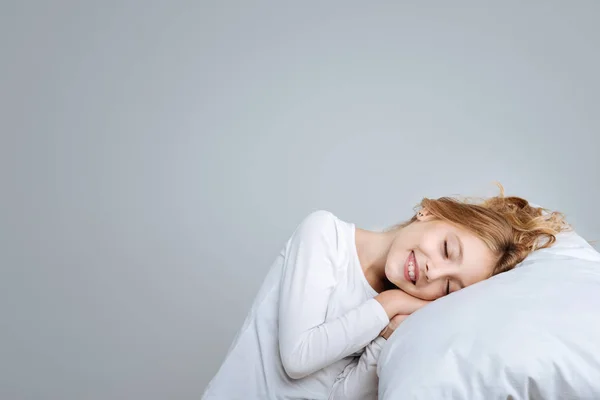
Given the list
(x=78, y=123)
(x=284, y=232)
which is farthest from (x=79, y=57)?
(x=284, y=232)

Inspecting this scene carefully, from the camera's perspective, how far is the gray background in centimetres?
330

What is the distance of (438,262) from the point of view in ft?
5.69

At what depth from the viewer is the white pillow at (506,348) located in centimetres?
124

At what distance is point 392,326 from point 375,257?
0.29m

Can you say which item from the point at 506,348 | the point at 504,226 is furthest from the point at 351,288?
the point at 506,348

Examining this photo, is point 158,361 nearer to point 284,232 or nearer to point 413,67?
point 284,232

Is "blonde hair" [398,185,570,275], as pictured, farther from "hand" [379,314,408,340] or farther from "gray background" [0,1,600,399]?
"gray background" [0,1,600,399]

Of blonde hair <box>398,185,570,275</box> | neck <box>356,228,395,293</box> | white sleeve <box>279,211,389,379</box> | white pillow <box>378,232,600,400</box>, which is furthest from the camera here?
neck <box>356,228,395,293</box>

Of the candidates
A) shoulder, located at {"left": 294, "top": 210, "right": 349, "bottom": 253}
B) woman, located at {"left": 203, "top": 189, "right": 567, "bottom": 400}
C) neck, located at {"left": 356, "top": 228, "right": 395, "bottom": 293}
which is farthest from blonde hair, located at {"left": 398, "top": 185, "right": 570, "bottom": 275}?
shoulder, located at {"left": 294, "top": 210, "right": 349, "bottom": 253}

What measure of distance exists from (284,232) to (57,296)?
1128 millimetres

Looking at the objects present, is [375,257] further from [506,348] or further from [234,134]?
[234,134]

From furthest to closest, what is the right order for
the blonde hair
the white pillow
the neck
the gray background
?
the gray background, the neck, the blonde hair, the white pillow

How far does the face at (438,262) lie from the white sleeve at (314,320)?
122 mm

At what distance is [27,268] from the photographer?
10.8 ft
